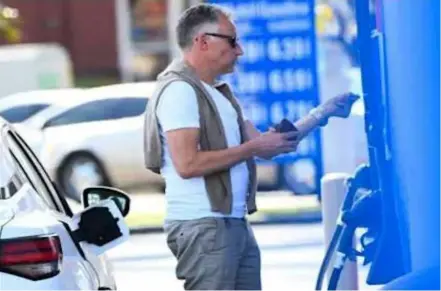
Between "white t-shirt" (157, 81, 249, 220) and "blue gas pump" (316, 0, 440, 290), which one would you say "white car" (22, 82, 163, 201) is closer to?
"blue gas pump" (316, 0, 440, 290)

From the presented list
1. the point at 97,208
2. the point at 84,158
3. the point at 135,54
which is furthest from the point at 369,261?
the point at 135,54

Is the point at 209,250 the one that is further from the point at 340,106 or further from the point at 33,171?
the point at 340,106

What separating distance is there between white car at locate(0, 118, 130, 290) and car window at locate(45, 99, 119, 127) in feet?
50.1

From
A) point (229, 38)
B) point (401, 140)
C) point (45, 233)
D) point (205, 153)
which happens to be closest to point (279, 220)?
point (229, 38)

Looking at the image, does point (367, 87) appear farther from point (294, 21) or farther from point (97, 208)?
point (294, 21)

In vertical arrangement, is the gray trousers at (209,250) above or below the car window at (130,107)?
above

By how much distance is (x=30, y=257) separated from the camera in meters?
4.03

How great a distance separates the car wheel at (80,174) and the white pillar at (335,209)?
40.0 ft

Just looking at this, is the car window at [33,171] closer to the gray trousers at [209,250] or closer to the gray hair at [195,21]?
the gray trousers at [209,250]

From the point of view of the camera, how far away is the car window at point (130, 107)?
67.8 ft

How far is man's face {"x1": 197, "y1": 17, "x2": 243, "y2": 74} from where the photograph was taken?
5719 mm

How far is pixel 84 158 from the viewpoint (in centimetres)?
2097

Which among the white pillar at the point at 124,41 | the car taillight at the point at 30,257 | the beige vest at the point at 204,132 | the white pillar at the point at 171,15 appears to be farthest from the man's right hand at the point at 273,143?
the white pillar at the point at 124,41

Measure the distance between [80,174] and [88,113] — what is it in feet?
3.20
